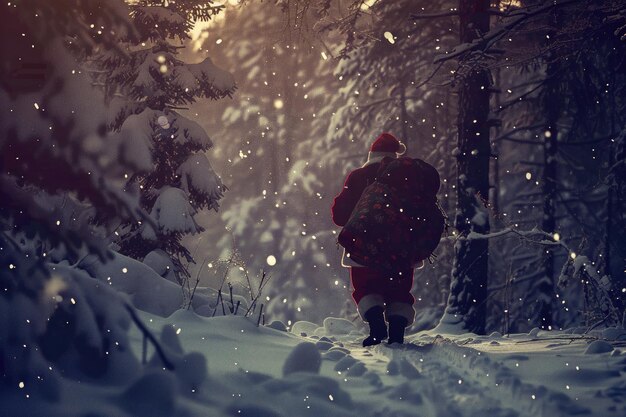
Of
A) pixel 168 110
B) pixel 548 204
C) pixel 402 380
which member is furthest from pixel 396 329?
pixel 548 204

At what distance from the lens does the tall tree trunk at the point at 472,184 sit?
32.1 feet

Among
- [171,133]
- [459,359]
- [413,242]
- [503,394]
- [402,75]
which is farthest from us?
[402,75]

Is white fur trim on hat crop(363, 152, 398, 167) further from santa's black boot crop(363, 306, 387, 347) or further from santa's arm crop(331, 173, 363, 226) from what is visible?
santa's black boot crop(363, 306, 387, 347)

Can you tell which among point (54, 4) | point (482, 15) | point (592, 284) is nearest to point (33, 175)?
point (54, 4)

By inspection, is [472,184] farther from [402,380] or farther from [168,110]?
[402,380]

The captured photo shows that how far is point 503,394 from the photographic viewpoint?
4227mm

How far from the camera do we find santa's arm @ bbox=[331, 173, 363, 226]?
7000 mm

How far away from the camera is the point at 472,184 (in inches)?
393

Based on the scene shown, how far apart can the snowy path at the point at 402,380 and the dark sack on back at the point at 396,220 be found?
3.60ft

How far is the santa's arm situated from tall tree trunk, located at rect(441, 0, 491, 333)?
11.1 feet

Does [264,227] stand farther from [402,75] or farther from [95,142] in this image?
[95,142]

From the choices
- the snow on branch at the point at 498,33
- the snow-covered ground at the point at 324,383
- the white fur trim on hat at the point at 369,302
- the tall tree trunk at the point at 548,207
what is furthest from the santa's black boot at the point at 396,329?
the tall tree trunk at the point at 548,207

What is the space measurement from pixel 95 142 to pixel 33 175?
353 mm

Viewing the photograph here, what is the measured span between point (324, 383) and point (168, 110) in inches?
363
